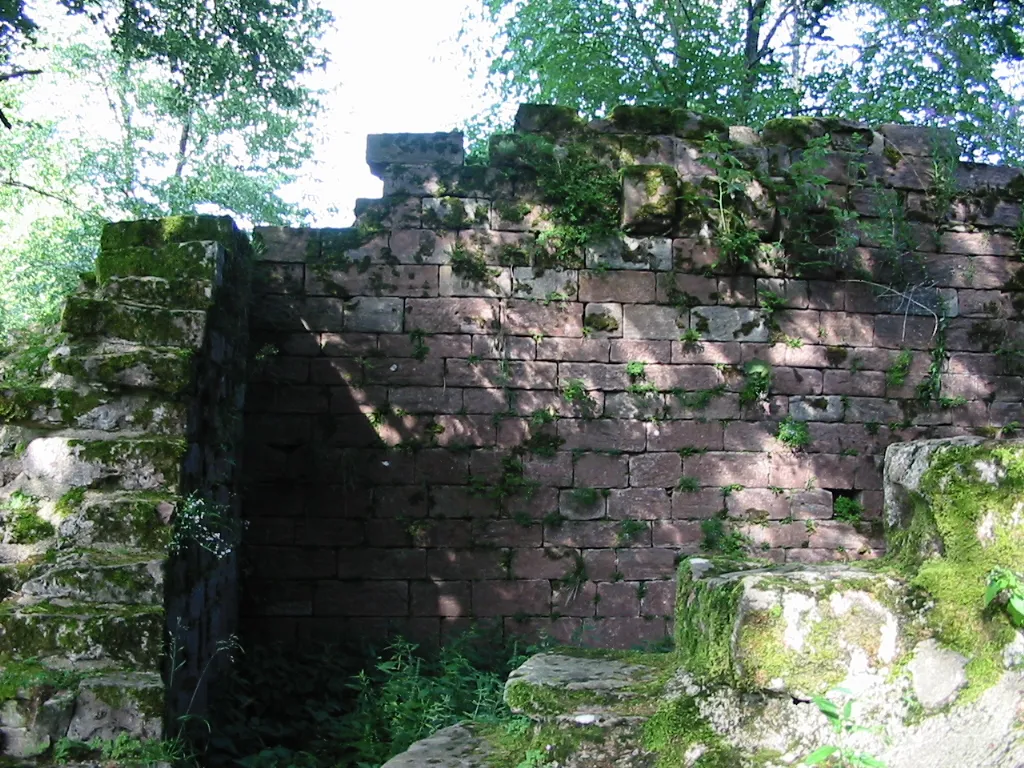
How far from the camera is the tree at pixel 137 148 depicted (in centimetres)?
1130

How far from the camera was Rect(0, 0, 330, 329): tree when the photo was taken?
37.1 feet

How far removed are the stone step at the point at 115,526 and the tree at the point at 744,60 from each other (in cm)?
1027

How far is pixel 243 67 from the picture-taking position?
11.2 m

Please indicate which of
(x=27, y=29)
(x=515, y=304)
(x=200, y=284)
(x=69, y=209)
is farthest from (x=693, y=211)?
(x=69, y=209)

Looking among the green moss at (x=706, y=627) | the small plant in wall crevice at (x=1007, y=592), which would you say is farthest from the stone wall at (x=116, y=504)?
the small plant in wall crevice at (x=1007, y=592)

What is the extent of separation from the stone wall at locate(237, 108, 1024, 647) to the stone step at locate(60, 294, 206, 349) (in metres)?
1.71

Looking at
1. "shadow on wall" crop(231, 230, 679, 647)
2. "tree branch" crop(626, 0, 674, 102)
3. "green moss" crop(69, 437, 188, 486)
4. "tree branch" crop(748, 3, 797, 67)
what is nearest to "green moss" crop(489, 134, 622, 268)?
"shadow on wall" crop(231, 230, 679, 647)

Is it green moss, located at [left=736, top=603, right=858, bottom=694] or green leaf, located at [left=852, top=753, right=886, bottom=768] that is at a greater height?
green moss, located at [left=736, top=603, right=858, bottom=694]

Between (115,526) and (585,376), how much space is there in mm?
3617

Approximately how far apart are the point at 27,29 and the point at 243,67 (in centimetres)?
348

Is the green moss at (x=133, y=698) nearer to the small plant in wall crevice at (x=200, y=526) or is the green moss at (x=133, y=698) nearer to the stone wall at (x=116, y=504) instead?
the stone wall at (x=116, y=504)

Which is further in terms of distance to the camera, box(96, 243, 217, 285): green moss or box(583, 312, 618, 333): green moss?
box(583, 312, 618, 333): green moss

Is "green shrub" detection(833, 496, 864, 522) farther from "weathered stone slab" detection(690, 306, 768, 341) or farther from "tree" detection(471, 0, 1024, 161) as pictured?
"tree" detection(471, 0, 1024, 161)

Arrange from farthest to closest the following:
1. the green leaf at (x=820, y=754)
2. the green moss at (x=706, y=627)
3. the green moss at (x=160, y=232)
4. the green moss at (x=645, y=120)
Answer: the green moss at (x=645, y=120)
the green moss at (x=160, y=232)
the green moss at (x=706, y=627)
the green leaf at (x=820, y=754)
